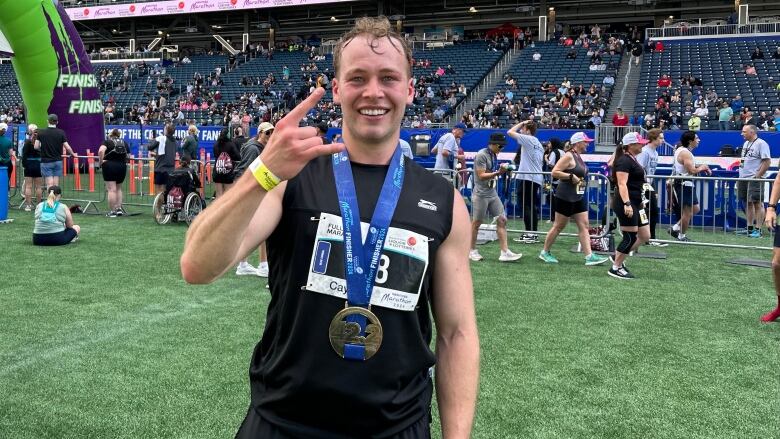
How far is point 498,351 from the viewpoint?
517 cm

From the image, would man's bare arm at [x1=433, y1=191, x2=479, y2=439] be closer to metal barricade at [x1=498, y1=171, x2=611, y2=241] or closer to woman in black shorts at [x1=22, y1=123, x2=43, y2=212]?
metal barricade at [x1=498, y1=171, x2=611, y2=241]

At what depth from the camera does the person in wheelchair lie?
11.9 meters

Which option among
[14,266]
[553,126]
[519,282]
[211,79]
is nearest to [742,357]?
[519,282]

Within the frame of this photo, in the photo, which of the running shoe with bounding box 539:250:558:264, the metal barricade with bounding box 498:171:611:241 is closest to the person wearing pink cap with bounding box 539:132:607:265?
the running shoe with bounding box 539:250:558:264

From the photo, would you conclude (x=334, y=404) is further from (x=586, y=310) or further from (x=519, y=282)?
(x=519, y=282)

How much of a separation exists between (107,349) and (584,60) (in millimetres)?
30848

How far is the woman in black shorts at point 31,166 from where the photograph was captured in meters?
13.1

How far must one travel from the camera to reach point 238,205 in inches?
58.0

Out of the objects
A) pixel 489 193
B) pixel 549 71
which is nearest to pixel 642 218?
pixel 489 193

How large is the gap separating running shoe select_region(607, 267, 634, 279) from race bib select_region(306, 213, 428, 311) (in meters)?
6.97

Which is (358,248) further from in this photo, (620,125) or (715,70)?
(715,70)

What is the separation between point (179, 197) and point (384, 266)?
1099 cm

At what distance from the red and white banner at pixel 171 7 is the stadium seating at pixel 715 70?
19.3 m

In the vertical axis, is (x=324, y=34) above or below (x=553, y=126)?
above
